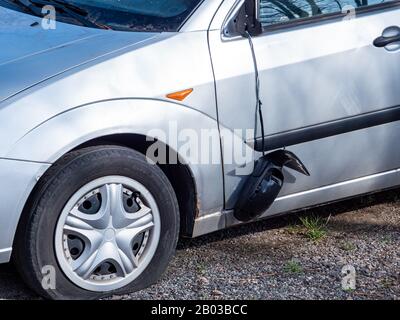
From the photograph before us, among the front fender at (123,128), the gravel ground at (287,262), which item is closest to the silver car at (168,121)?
the front fender at (123,128)

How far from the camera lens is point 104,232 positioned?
407cm

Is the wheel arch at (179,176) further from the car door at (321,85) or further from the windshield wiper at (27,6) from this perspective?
the windshield wiper at (27,6)

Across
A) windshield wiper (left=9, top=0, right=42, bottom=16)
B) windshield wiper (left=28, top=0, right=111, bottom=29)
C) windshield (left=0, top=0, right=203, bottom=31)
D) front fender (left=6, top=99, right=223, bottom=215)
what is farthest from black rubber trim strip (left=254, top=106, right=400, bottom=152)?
windshield wiper (left=9, top=0, right=42, bottom=16)

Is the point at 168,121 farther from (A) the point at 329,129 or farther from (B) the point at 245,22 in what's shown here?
(A) the point at 329,129

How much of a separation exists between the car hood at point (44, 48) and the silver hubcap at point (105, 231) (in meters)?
0.50

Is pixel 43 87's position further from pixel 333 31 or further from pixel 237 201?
pixel 333 31

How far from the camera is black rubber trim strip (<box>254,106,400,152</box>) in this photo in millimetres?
4445

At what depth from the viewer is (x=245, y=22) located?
438 cm

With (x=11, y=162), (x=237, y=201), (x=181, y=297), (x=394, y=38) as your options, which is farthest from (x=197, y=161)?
(x=394, y=38)

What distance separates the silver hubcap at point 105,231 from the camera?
13.2 feet

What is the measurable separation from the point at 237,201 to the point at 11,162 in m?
1.14

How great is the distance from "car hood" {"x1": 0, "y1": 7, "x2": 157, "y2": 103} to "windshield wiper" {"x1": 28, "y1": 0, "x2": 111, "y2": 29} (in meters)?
0.07

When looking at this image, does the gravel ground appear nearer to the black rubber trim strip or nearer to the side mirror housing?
the black rubber trim strip

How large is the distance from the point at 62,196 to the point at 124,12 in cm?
101
